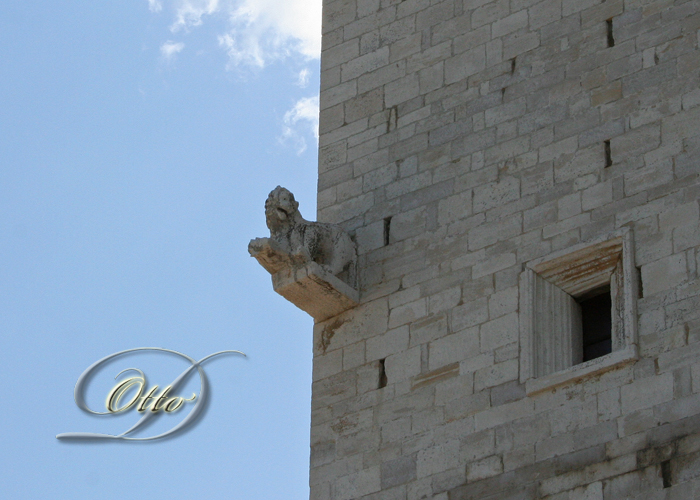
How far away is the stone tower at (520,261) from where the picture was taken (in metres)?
12.9

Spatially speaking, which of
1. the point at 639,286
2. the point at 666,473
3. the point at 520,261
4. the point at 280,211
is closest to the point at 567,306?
the point at 520,261

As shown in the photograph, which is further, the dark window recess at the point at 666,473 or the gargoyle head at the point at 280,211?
the gargoyle head at the point at 280,211

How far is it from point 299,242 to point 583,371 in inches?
110

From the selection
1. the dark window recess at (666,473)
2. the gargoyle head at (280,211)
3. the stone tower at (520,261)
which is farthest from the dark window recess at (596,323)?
the gargoyle head at (280,211)

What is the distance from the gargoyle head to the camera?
1495 centimetres

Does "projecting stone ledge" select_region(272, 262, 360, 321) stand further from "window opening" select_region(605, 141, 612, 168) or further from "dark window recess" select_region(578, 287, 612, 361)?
"window opening" select_region(605, 141, 612, 168)

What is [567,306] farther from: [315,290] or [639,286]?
[315,290]

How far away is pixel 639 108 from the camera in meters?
14.1

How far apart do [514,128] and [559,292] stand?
1538mm

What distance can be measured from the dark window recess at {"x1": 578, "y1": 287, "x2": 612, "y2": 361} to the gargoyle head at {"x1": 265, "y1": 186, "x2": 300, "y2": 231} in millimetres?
2459

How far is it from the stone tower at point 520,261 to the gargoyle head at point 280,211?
626 mm

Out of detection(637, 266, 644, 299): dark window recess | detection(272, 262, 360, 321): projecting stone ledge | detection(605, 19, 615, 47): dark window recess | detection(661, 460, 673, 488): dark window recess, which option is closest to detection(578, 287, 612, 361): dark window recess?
detection(637, 266, 644, 299): dark window recess

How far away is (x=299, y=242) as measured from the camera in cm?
1484

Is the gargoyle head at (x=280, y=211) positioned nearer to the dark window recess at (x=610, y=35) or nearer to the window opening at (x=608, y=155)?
the window opening at (x=608, y=155)
